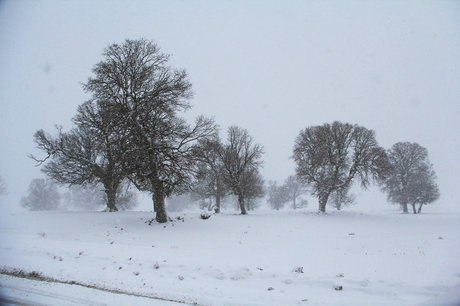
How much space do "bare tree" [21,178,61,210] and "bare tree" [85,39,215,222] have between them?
55.9 metres

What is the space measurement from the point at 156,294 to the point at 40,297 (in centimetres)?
265

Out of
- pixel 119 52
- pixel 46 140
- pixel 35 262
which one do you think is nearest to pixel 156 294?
pixel 35 262

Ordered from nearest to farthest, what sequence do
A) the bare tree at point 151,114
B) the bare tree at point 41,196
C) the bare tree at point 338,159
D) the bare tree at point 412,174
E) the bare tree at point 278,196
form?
1. the bare tree at point 151,114
2. the bare tree at point 338,159
3. the bare tree at point 412,174
4. the bare tree at point 41,196
5. the bare tree at point 278,196

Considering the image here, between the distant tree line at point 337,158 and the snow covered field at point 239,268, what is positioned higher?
the distant tree line at point 337,158

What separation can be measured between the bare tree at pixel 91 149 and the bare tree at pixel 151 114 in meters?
0.74

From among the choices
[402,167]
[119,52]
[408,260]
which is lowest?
[408,260]

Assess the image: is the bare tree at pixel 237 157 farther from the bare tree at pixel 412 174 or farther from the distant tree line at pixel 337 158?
the bare tree at pixel 412 174

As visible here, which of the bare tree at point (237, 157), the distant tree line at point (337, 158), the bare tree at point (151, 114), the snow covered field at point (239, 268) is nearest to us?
the snow covered field at point (239, 268)

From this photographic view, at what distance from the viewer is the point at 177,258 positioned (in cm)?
1000

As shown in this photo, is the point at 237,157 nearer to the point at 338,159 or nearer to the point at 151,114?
the point at 338,159

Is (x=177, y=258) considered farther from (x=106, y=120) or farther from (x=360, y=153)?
(x=360, y=153)

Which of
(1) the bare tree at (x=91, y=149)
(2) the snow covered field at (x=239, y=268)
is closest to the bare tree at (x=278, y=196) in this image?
(1) the bare tree at (x=91, y=149)

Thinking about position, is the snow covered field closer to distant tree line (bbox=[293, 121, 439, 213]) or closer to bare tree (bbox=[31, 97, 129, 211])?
bare tree (bbox=[31, 97, 129, 211])

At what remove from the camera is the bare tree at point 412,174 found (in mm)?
41125
